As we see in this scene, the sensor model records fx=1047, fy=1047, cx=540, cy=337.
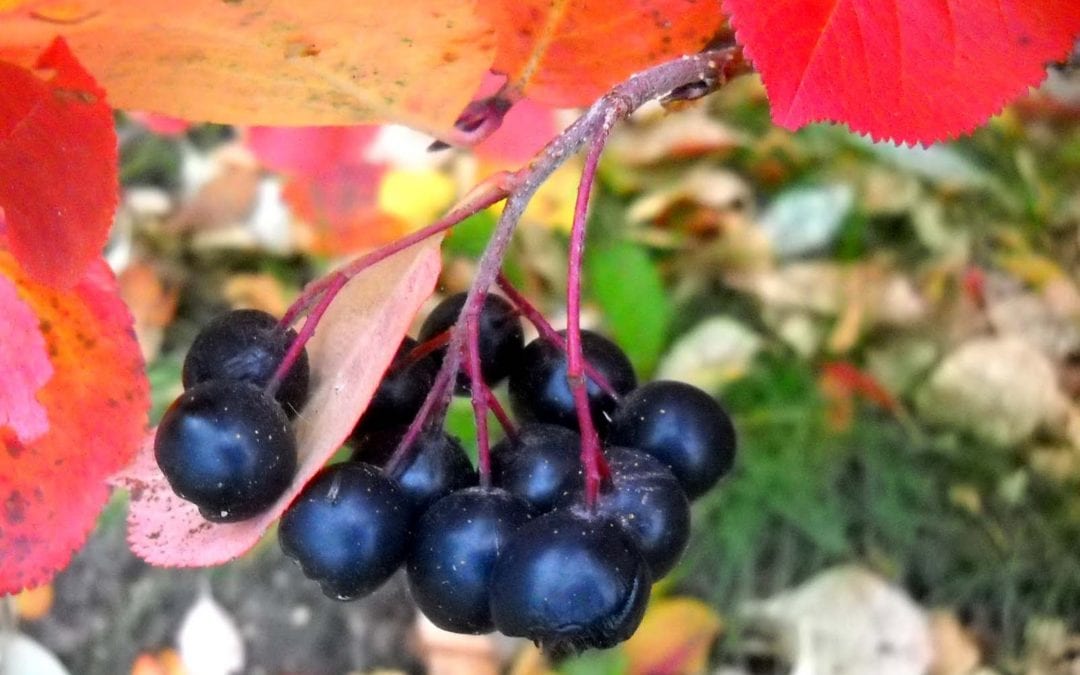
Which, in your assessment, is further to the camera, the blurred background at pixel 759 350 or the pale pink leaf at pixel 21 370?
the blurred background at pixel 759 350

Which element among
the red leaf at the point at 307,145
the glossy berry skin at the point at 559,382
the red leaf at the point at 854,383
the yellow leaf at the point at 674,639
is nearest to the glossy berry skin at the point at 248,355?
the glossy berry skin at the point at 559,382

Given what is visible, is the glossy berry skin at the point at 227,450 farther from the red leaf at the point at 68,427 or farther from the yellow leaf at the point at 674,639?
the yellow leaf at the point at 674,639

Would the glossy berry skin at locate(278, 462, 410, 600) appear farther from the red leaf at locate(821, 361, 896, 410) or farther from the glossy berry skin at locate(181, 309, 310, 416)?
the red leaf at locate(821, 361, 896, 410)

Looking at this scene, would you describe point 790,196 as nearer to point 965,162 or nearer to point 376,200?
point 965,162

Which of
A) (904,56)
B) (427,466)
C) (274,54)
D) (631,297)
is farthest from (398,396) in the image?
(631,297)

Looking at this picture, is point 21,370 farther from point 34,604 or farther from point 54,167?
point 34,604

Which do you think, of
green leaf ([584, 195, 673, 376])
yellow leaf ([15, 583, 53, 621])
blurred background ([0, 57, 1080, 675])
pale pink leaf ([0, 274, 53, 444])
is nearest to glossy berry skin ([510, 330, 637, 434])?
pale pink leaf ([0, 274, 53, 444])

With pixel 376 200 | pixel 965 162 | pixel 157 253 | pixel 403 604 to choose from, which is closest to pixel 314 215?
pixel 376 200
